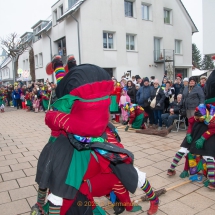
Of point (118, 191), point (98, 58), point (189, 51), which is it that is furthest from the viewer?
point (189, 51)

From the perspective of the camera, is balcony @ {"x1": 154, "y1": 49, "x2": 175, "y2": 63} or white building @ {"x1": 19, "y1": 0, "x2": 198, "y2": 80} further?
balcony @ {"x1": 154, "y1": 49, "x2": 175, "y2": 63}

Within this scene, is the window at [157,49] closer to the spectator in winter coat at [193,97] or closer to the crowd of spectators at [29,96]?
the crowd of spectators at [29,96]

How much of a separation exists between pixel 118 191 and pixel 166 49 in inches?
774

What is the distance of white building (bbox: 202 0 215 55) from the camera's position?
13.2 m

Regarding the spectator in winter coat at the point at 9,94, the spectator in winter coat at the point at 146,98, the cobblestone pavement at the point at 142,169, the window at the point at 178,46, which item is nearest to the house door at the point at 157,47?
the window at the point at 178,46

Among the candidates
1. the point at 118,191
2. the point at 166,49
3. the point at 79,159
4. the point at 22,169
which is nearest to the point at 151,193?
the point at 118,191

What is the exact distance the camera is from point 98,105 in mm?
2004

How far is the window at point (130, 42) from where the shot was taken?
18594 millimetres

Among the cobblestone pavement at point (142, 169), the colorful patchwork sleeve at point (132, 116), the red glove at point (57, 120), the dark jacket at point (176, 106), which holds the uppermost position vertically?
the red glove at point (57, 120)

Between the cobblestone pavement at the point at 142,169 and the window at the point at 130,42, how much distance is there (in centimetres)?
1257

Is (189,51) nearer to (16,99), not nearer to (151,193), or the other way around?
(16,99)

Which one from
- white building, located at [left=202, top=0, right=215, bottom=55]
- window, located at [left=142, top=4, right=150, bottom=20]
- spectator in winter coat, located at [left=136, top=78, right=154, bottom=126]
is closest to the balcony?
window, located at [left=142, top=4, right=150, bottom=20]

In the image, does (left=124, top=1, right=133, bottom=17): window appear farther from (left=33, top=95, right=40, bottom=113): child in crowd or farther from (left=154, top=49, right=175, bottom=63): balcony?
(left=33, top=95, right=40, bottom=113): child in crowd

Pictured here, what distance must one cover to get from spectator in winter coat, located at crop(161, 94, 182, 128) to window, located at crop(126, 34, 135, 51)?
38.6 ft
